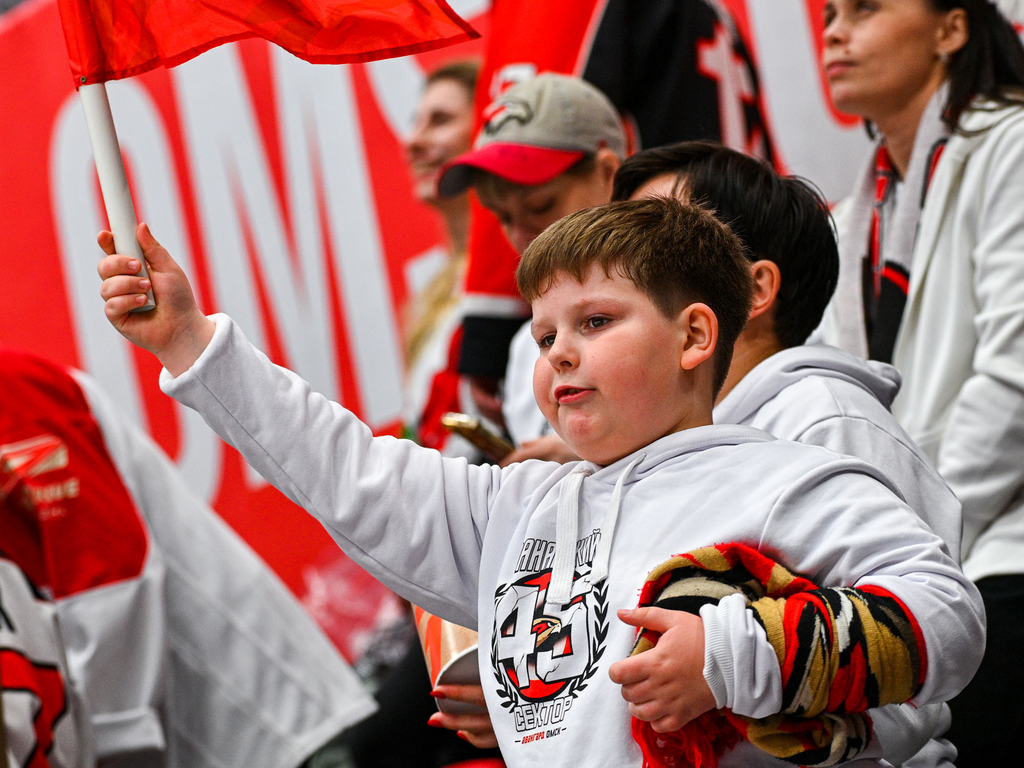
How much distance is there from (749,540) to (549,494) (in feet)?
0.66

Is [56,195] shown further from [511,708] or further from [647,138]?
[511,708]

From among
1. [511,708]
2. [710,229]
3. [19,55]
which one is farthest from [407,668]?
[19,55]

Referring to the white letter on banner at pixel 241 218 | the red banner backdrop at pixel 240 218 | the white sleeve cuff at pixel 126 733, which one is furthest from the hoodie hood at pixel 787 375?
the white letter on banner at pixel 241 218

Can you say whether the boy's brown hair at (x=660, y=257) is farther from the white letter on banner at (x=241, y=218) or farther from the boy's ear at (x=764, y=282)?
the white letter on banner at (x=241, y=218)

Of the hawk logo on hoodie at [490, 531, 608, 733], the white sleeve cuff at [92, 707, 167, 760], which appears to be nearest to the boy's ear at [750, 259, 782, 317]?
the hawk logo on hoodie at [490, 531, 608, 733]

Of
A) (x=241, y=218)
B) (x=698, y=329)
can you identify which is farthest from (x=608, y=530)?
(x=241, y=218)

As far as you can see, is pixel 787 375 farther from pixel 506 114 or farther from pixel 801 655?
pixel 506 114

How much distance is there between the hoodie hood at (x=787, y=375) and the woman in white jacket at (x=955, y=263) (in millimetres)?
421

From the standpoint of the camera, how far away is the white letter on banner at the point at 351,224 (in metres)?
3.31

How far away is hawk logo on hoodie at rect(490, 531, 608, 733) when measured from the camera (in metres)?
0.91

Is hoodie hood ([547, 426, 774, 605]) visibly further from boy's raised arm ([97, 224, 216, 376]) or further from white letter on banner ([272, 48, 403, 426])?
white letter on banner ([272, 48, 403, 426])

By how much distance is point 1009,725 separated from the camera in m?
1.40

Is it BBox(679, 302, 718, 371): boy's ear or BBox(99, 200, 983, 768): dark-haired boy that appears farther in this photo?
BBox(679, 302, 718, 371): boy's ear

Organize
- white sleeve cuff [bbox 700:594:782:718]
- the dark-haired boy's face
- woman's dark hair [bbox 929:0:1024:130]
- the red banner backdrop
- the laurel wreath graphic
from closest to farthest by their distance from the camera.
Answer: white sleeve cuff [bbox 700:594:782:718], the laurel wreath graphic, the dark-haired boy's face, woman's dark hair [bbox 929:0:1024:130], the red banner backdrop
